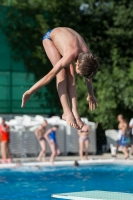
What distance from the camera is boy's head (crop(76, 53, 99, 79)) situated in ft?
23.9

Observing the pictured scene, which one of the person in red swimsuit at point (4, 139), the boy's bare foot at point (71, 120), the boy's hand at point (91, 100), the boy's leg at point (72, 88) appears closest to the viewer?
the boy's bare foot at point (71, 120)

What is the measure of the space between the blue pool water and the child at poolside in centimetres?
388

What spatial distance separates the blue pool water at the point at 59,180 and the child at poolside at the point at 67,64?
12.7 feet

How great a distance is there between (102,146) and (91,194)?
15.0m

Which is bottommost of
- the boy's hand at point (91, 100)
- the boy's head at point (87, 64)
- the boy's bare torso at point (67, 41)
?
the boy's hand at point (91, 100)

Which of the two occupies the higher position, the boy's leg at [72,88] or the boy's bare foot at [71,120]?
the boy's leg at [72,88]

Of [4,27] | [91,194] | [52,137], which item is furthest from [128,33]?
[91,194]

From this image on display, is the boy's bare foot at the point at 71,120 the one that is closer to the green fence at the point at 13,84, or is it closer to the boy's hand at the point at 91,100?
the boy's hand at the point at 91,100

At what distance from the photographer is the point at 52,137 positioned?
18859 mm

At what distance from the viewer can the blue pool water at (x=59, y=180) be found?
12.5 meters

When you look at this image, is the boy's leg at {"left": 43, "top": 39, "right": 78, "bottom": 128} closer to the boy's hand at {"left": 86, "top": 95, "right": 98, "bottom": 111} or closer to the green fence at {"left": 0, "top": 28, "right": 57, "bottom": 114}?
the boy's hand at {"left": 86, "top": 95, "right": 98, "bottom": 111}

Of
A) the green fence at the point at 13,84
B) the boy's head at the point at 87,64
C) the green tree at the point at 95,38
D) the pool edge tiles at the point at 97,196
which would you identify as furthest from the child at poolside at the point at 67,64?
the green fence at the point at 13,84

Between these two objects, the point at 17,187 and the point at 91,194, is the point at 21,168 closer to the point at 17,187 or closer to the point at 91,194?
the point at 17,187

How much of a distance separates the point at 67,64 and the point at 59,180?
→ 7.94 meters
